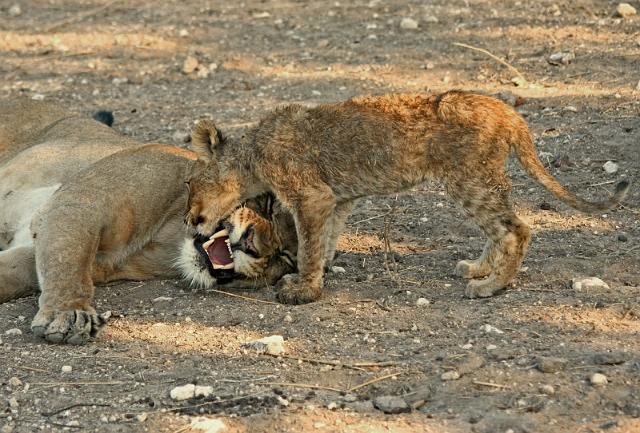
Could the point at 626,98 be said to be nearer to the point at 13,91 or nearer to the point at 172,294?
the point at 172,294

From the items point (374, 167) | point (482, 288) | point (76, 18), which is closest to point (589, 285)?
point (482, 288)

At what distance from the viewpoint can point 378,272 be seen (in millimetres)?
6078

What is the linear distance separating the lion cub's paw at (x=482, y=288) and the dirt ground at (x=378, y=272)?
0.06 m

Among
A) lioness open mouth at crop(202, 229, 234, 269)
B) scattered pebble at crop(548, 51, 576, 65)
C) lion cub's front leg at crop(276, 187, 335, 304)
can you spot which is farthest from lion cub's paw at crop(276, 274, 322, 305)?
scattered pebble at crop(548, 51, 576, 65)

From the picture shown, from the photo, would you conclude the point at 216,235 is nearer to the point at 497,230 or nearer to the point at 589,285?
the point at 497,230

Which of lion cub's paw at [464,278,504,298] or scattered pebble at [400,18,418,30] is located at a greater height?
scattered pebble at [400,18,418,30]

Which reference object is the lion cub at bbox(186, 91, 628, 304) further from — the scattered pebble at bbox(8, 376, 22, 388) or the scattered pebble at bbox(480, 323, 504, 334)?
the scattered pebble at bbox(8, 376, 22, 388)

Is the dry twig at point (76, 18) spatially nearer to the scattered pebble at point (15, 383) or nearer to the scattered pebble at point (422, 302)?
the scattered pebble at point (422, 302)

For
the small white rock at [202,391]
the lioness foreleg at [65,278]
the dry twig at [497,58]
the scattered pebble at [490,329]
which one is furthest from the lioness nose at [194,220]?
the dry twig at [497,58]

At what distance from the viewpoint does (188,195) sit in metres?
5.96

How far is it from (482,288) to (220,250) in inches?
54.2

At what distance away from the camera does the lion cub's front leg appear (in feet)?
18.4

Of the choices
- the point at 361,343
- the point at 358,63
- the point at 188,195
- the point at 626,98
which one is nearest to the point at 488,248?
the point at 361,343

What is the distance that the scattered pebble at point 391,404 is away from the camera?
439cm
